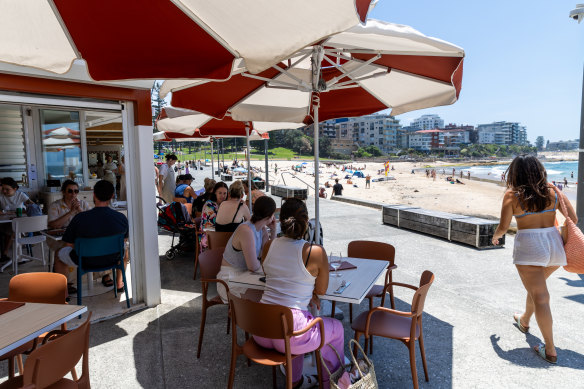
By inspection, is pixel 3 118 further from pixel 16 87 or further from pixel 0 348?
pixel 0 348

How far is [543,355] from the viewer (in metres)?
3.06

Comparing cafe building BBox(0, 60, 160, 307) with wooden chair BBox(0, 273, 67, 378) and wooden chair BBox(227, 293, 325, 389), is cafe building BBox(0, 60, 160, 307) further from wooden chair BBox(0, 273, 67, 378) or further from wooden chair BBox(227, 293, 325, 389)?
wooden chair BBox(227, 293, 325, 389)

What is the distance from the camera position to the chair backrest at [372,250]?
11.9ft

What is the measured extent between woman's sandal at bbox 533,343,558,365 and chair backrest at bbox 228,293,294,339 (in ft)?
7.72

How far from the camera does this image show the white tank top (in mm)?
2371

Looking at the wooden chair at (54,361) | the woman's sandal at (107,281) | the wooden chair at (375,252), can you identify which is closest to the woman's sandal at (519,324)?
the wooden chair at (375,252)

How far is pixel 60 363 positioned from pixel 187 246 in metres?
4.67

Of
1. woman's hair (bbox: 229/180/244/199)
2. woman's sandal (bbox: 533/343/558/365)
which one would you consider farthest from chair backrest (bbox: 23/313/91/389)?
woman's sandal (bbox: 533/343/558/365)

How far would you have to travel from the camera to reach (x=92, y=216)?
3771mm

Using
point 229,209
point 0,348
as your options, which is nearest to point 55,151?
point 229,209

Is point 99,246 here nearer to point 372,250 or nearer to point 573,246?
point 372,250

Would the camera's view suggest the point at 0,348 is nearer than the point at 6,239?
Yes

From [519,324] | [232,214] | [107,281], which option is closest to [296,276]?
[232,214]

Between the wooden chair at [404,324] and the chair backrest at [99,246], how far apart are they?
2.63 meters
